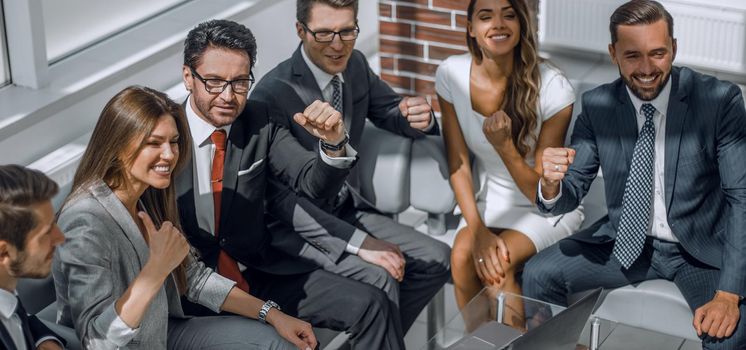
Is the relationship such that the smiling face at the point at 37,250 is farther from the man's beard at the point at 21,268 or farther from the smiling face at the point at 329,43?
the smiling face at the point at 329,43

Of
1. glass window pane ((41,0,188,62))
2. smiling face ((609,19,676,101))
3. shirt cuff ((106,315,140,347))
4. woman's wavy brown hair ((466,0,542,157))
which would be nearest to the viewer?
shirt cuff ((106,315,140,347))

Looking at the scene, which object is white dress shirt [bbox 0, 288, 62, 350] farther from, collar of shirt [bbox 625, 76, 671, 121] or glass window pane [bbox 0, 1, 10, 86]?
collar of shirt [bbox 625, 76, 671, 121]

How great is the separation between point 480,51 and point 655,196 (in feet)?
2.54

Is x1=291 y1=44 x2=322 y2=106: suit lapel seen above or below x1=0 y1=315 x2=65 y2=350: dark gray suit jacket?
above

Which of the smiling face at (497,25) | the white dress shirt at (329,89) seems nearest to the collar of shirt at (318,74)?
the white dress shirt at (329,89)

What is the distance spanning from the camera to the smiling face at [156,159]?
3.03 metres

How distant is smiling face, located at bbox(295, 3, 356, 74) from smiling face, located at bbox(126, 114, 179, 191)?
848 millimetres

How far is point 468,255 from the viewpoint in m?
3.93

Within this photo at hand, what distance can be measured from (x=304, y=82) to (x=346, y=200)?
464 millimetres

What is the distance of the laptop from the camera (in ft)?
9.76

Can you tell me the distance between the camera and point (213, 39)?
11.1ft

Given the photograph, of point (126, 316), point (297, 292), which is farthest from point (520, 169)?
point (126, 316)

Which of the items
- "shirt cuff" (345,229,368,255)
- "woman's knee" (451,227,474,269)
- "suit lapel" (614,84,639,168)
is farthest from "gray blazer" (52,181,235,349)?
"suit lapel" (614,84,639,168)

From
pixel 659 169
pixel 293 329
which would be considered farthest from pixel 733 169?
pixel 293 329
